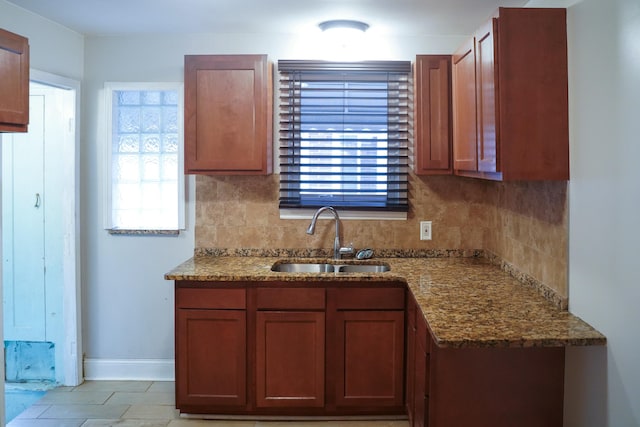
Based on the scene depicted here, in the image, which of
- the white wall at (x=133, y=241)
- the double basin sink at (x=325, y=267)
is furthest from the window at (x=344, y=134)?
the double basin sink at (x=325, y=267)

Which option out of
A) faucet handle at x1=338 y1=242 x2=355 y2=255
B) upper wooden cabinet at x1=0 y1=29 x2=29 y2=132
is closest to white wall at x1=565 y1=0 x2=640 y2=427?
faucet handle at x1=338 y1=242 x2=355 y2=255

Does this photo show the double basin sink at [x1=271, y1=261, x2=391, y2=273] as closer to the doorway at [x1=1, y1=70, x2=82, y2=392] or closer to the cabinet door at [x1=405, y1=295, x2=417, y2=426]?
the cabinet door at [x1=405, y1=295, x2=417, y2=426]

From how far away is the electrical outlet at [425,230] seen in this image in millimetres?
3793

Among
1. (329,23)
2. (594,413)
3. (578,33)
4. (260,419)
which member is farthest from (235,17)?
(594,413)

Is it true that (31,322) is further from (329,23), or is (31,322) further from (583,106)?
(583,106)

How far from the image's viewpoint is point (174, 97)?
3.81 m

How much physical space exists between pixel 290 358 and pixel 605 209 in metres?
1.79

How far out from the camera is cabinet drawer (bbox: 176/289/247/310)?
3184 mm

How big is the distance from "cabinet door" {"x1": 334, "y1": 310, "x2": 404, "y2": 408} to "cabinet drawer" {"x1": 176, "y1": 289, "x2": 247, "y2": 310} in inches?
21.0

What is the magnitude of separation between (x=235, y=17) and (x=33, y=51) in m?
1.15

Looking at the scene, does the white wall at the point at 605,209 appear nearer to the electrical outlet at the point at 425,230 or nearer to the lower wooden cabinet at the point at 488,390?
the lower wooden cabinet at the point at 488,390

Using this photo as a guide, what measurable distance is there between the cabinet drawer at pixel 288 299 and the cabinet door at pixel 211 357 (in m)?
0.13

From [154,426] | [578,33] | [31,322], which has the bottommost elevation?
[154,426]

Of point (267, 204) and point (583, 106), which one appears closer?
point (583, 106)
